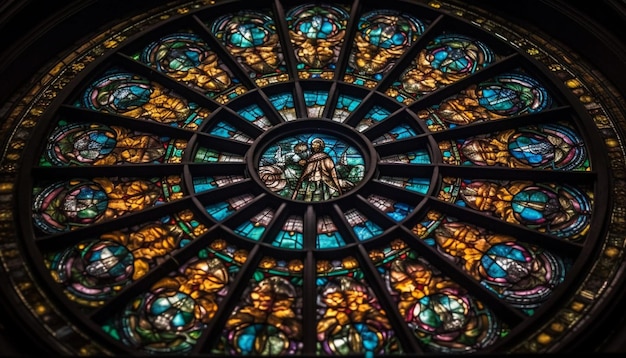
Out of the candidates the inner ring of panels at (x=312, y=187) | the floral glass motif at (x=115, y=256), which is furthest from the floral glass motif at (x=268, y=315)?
the floral glass motif at (x=115, y=256)

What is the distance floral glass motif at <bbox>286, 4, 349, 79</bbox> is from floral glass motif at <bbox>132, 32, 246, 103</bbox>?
1.05m

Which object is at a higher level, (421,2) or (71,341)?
(421,2)

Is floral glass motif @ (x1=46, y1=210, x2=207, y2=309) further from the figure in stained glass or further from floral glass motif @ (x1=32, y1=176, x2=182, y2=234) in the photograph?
the figure in stained glass

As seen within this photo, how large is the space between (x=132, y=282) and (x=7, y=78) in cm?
381

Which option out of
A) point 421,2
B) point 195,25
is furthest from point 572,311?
point 195,25

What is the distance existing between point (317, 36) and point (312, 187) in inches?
121

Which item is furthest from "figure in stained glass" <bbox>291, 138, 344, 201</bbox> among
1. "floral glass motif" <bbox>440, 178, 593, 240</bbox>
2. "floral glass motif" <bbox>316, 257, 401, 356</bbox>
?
"floral glass motif" <bbox>440, 178, 593, 240</bbox>

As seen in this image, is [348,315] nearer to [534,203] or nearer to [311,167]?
[311,167]

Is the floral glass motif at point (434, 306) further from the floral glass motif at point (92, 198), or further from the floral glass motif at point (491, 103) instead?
the floral glass motif at point (92, 198)

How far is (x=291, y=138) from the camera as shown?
47.3 feet

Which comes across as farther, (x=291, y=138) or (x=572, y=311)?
(x=291, y=138)

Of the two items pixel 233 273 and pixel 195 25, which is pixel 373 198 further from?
pixel 195 25

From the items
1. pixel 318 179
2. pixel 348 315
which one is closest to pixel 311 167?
pixel 318 179

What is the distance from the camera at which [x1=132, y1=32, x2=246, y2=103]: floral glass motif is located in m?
15.0
